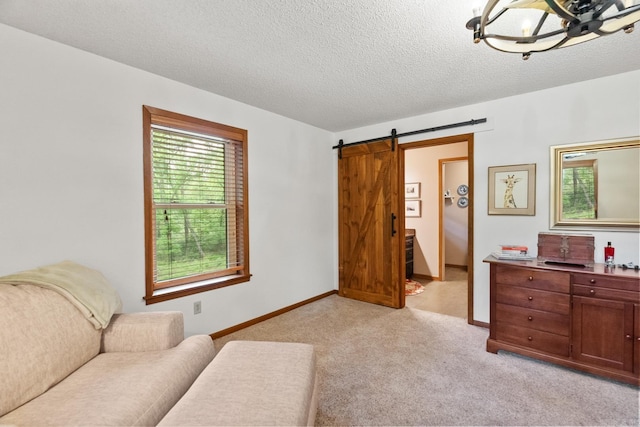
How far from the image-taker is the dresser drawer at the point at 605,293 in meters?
2.01

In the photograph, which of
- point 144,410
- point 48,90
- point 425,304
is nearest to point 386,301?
point 425,304

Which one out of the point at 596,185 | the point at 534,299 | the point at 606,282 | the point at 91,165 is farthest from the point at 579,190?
the point at 91,165

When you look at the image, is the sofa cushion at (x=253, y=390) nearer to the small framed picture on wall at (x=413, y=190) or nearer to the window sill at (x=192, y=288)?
the window sill at (x=192, y=288)

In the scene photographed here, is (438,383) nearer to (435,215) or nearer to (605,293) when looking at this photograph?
(605,293)

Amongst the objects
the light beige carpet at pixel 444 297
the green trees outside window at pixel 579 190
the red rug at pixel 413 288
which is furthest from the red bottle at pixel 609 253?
the red rug at pixel 413 288

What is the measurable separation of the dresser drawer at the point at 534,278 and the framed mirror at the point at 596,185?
690 millimetres

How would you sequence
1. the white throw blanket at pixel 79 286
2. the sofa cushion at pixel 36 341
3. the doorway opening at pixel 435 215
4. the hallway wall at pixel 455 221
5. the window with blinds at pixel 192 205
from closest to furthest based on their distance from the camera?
the sofa cushion at pixel 36 341 → the white throw blanket at pixel 79 286 → the window with blinds at pixel 192 205 → the doorway opening at pixel 435 215 → the hallway wall at pixel 455 221

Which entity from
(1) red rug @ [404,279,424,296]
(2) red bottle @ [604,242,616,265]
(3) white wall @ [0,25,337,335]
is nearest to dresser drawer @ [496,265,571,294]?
(2) red bottle @ [604,242,616,265]

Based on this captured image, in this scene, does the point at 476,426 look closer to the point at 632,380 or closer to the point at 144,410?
the point at 632,380

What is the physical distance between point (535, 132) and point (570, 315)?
173cm

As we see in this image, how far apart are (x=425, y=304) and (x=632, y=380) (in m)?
2.00

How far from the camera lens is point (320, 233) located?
417 centimetres

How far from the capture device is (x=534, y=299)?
236 centimetres

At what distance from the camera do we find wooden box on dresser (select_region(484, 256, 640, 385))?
2025mm
